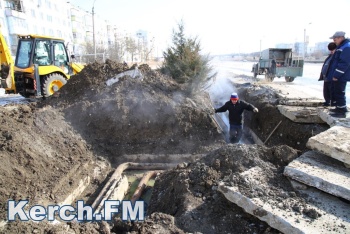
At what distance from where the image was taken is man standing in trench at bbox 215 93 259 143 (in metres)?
6.99

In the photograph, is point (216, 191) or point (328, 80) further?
point (328, 80)

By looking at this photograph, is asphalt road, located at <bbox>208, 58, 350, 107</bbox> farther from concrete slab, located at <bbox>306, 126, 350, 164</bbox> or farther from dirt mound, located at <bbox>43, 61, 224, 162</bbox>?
concrete slab, located at <bbox>306, 126, 350, 164</bbox>

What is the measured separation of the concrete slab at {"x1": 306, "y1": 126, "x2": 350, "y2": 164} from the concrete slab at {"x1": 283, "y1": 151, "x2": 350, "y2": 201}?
18cm

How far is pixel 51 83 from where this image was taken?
10.3 meters

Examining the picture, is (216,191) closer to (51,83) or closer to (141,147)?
(141,147)

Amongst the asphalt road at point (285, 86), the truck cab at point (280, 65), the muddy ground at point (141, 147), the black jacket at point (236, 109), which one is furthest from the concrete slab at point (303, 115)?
the truck cab at point (280, 65)

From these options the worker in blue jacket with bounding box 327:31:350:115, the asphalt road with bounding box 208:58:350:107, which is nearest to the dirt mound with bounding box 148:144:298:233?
the worker in blue jacket with bounding box 327:31:350:115

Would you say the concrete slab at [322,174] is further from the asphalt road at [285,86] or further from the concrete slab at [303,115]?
the asphalt road at [285,86]

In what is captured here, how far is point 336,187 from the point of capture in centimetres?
333

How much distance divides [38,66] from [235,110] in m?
7.81

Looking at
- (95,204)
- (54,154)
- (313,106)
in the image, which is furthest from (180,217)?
(313,106)

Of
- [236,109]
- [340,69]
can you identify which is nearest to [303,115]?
[340,69]

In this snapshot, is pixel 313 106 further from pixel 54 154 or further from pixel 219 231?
pixel 54 154

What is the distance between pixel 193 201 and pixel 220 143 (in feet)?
11.8
